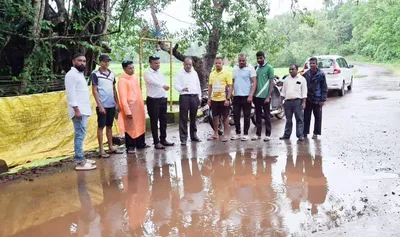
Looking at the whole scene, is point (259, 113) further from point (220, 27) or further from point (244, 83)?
point (220, 27)

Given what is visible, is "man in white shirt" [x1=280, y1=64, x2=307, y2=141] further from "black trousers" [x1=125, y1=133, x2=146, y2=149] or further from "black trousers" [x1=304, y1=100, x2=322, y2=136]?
"black trousers" [x1=125, y1=133, x2=146, y2=149]

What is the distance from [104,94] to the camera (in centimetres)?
690

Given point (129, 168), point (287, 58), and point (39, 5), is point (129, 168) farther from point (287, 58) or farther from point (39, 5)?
point (287, 58)

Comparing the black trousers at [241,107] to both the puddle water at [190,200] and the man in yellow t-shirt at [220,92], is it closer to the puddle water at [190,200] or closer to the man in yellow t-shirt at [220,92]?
the man in yellow t-shirt at [220,92]

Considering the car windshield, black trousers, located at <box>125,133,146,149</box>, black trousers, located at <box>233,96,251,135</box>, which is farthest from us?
the car windshield

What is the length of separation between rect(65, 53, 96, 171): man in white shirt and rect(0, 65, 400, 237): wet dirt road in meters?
0.29

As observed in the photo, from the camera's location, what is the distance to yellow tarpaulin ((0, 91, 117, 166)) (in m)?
6.47

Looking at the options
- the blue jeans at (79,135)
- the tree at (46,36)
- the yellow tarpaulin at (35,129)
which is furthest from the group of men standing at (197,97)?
the tree at (46,36)

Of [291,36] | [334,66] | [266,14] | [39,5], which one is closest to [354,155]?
[39,5]

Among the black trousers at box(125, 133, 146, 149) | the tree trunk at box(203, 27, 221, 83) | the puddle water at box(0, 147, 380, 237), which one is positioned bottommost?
the puddle water at box(0, 147, 380, 237)

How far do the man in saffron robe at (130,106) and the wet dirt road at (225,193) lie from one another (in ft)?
1.11

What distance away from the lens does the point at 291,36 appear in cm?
5306

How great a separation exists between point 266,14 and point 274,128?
222 inches

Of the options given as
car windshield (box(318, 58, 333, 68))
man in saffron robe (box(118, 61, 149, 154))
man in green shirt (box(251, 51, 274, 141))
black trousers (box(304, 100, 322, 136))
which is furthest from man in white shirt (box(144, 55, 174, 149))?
car windshield (box(318, 58, 333, 68))
